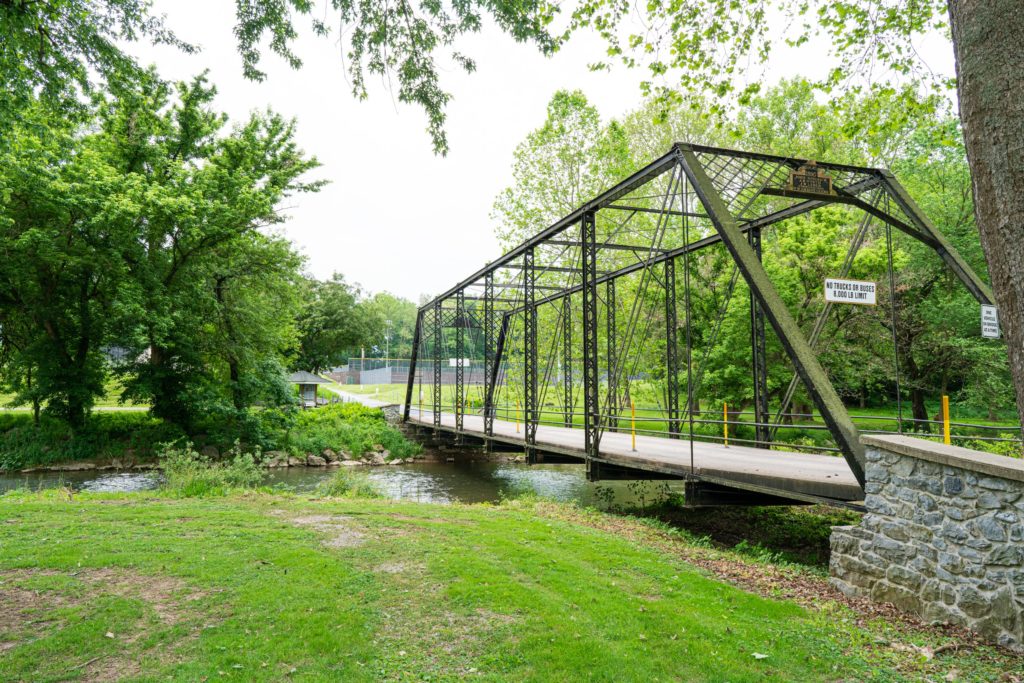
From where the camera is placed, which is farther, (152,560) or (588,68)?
(588,68)

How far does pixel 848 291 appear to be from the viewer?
24.6 ft

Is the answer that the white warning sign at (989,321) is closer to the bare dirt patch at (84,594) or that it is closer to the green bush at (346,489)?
the bare dirt patch at (84,594)

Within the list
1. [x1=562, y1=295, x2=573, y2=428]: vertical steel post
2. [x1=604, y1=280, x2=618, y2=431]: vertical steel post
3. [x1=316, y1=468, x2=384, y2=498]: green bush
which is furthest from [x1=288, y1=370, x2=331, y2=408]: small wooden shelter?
[x1=604, y1=280, x2=618, y2=431]: vertical steel post

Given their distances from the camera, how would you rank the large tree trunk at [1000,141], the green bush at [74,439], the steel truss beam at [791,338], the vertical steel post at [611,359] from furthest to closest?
the green bush at [74,439], the vertical steel post at [611,359], the steel truss beam at [791,338], the large tree trunk at [1000,141]

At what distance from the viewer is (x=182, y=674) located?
3807mm

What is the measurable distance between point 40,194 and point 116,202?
206 cm

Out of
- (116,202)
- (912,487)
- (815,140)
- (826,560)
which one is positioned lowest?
(826,560)

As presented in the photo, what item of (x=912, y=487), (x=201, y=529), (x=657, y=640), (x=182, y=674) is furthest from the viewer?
(x=201, y=529)

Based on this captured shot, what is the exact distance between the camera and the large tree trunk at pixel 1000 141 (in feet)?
7.61

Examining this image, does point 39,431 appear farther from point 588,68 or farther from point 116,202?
point 588,68

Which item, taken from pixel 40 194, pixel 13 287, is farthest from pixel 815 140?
pixel 13 287

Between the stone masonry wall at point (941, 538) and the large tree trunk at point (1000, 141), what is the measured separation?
10.1 feet

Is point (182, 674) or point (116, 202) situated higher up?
point (116, 202)

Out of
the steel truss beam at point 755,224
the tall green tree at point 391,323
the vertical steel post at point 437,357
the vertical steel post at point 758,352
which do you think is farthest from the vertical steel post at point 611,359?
the tall green tree at point 391,323
